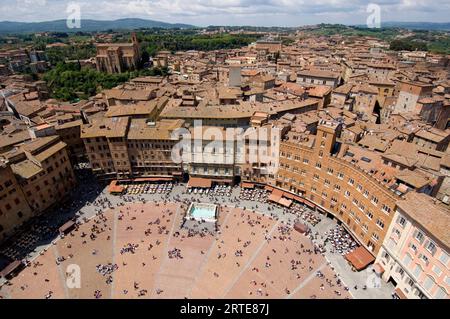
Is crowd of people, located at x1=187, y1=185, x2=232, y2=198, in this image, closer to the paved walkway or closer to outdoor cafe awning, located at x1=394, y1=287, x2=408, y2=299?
the paved walkway

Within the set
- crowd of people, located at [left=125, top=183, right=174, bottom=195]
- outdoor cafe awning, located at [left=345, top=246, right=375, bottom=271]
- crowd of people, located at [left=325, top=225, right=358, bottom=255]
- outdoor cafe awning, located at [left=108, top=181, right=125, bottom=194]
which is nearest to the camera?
outdoor cafe awning, located at [left=345, top=246, right=375, bottom=271]

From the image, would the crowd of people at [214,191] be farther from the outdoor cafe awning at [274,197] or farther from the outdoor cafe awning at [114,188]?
the outdoor cafe awning at [114,188]

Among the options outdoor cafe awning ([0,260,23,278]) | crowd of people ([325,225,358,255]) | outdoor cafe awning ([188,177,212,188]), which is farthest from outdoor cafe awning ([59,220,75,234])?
crowd of people ([325,225,358,255])

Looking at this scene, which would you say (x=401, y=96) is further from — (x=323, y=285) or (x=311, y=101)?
(x=323, y=285)

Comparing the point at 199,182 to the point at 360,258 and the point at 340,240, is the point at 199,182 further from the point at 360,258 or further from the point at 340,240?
the point at 360,258

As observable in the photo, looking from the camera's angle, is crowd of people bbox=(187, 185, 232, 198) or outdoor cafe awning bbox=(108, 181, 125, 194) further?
crowd of people bbox=(187, 185, 232, 198)
